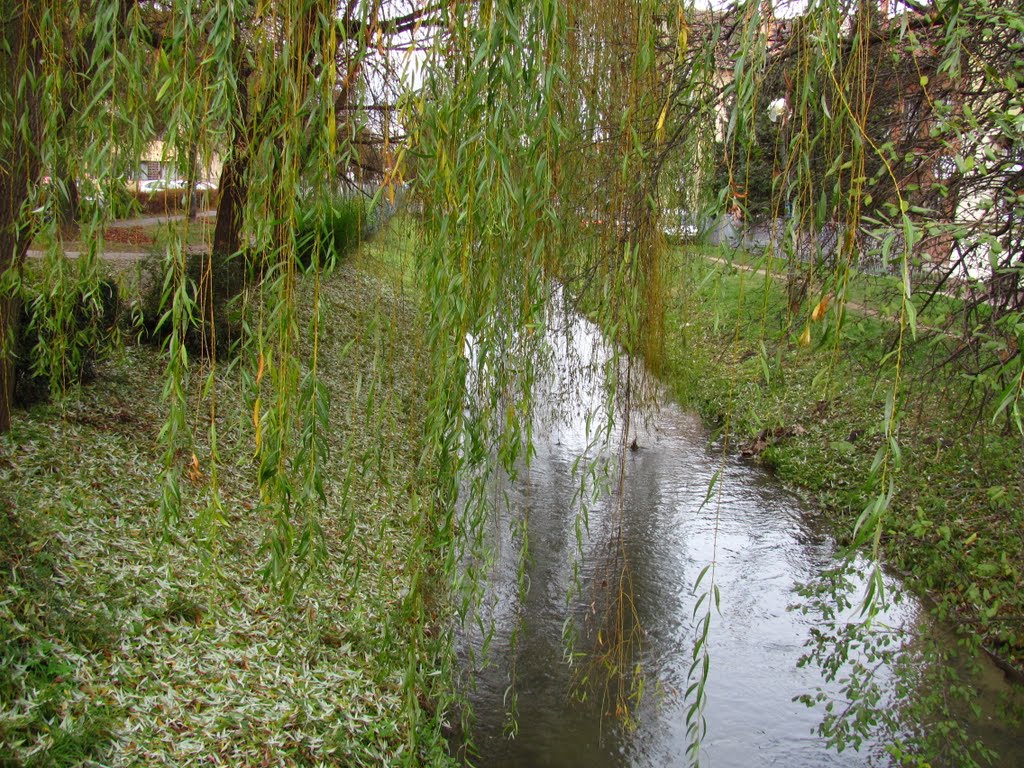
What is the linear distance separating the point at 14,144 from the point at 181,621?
1635 mm

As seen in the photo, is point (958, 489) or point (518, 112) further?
point (958, 489)

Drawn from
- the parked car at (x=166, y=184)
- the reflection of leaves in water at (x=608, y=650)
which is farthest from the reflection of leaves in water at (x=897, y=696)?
the parked car at (x=166, y=184)

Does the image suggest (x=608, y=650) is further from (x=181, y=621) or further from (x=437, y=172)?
(x=437, y=172)

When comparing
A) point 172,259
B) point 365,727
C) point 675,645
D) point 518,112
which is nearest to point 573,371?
point 675,645

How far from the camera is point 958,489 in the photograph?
174 inches

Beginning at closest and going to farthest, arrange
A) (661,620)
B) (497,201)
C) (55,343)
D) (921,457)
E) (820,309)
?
(820,309) < (497,201) < (55,343) < (661,620) < (921,457)

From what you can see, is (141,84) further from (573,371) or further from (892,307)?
(892,307)

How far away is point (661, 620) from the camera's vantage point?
399cm

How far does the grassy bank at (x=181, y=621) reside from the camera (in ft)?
7.26

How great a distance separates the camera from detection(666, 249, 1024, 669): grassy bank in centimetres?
328

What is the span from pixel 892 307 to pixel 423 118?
274 centimetres

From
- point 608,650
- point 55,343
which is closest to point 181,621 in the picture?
point 55,343

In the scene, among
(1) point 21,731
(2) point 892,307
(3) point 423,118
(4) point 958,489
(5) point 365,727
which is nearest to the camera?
(3) point 423,118

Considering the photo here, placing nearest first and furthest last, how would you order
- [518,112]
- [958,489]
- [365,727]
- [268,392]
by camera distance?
[518,112]
[268,392]
[365,727]
[958,489]
